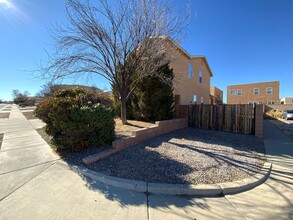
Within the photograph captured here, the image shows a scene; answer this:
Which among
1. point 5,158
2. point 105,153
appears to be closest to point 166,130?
point 105,153

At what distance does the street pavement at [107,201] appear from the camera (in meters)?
2.57

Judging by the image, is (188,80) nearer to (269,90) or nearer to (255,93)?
(255,93)

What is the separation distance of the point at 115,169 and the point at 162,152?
185 centimetres

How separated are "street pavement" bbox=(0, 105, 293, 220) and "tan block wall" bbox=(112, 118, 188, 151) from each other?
66.8 inches

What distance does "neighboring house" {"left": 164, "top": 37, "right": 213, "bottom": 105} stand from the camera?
13.4m

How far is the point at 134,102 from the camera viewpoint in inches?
382

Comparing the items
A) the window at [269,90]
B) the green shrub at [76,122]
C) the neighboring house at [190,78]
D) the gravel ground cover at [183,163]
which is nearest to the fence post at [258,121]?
the gravel ground cover at [183,163]

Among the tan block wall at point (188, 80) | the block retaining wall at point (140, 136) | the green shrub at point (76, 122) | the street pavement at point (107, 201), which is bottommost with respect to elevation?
the street pavement at point (107, 201)

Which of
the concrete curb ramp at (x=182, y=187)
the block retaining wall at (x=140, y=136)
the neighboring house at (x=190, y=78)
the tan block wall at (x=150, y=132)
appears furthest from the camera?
the neighboring house at (x=190, y=78)

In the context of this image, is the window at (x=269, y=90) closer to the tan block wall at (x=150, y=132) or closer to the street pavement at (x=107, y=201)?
the tan block wall at (x=150, y=132)

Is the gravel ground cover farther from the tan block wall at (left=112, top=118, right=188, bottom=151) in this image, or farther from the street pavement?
the street pavement

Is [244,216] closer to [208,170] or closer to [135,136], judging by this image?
[208,170]

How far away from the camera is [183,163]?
14.7 ft

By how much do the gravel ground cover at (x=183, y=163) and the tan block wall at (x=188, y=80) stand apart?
679 centimetres
